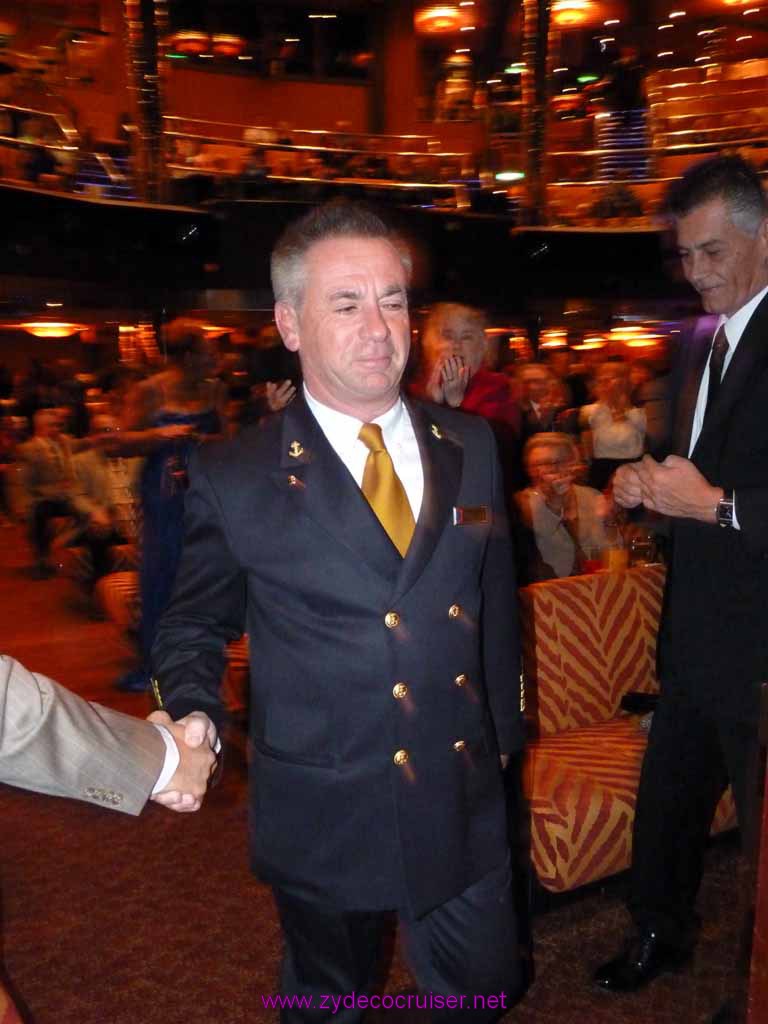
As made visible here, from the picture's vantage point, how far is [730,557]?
218 cm

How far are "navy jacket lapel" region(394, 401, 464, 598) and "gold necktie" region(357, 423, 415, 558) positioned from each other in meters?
0.03

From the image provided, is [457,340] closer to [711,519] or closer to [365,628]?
[711,519]

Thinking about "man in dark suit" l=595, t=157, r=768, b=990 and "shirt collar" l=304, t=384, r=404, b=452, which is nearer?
"shirt collar" l=304, t=384, r=404, b=452

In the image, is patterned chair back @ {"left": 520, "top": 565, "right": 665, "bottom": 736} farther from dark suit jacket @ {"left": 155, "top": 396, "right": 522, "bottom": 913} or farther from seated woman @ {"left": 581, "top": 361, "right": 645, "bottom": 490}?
seated woman @ {"left": 581, "top": 361, "right": 645, "bottom": 490}

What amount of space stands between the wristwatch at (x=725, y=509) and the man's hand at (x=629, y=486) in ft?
0.61

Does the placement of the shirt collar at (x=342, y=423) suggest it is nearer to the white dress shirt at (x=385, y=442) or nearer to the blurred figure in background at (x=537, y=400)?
the white dress shirt at (x=385, y=442)

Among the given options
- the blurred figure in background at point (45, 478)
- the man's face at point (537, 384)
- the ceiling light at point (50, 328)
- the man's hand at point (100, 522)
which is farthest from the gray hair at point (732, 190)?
the ceiling light at point (50, 328)

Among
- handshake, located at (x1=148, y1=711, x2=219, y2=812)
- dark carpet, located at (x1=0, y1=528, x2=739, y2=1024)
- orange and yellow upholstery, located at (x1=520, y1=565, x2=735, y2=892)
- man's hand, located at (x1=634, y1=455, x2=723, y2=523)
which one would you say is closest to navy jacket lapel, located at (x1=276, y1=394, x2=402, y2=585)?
handshake, located at (x1=148, y1=711, x2=219, y2=812)

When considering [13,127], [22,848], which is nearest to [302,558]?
[22,848]

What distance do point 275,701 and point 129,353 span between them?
14.0m

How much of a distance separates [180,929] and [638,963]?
4.33 feet

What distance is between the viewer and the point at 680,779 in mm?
2418

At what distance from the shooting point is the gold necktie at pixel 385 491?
1716 millimetres

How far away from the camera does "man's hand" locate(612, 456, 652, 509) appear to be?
2217 mm
